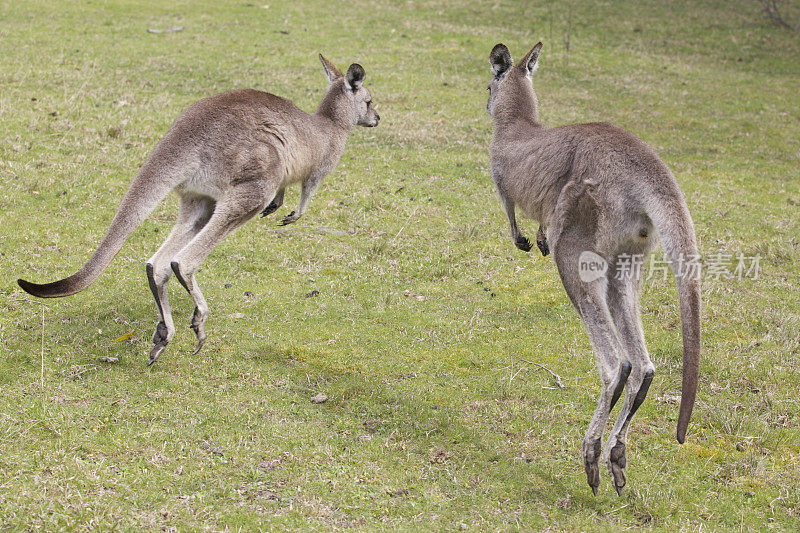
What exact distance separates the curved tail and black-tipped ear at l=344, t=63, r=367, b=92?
2279 mm

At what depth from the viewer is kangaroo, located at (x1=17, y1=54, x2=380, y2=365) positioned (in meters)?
5.59

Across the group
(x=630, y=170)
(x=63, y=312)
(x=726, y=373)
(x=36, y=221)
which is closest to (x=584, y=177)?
(x=630, y=170)

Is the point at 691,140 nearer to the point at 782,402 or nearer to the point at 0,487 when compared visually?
the point at 782,402

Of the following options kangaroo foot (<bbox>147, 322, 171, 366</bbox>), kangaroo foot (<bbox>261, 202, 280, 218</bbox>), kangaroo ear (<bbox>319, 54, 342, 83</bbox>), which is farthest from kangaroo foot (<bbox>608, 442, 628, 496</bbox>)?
kangaroo ear (<bbox>319, 54, 342, 83</bbox>)

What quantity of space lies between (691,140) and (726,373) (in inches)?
327

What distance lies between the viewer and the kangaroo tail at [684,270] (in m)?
3.87

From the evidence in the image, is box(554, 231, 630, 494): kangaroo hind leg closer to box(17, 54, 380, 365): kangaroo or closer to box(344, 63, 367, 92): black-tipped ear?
box(17, 54, 380, 365): kangaroo

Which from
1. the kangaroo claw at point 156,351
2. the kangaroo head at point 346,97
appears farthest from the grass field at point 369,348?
the kangaroo head at point 346,97

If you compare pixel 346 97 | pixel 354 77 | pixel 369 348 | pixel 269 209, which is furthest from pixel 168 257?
pixel 354 77

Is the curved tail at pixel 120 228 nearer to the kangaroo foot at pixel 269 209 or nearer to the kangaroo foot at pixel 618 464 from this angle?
the kangaroo foot at pixel 269 209

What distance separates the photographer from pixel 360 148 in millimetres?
11633

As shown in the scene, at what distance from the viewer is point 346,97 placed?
7332 mm

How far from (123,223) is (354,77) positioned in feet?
9.45

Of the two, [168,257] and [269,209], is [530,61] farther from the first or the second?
[168,257]
